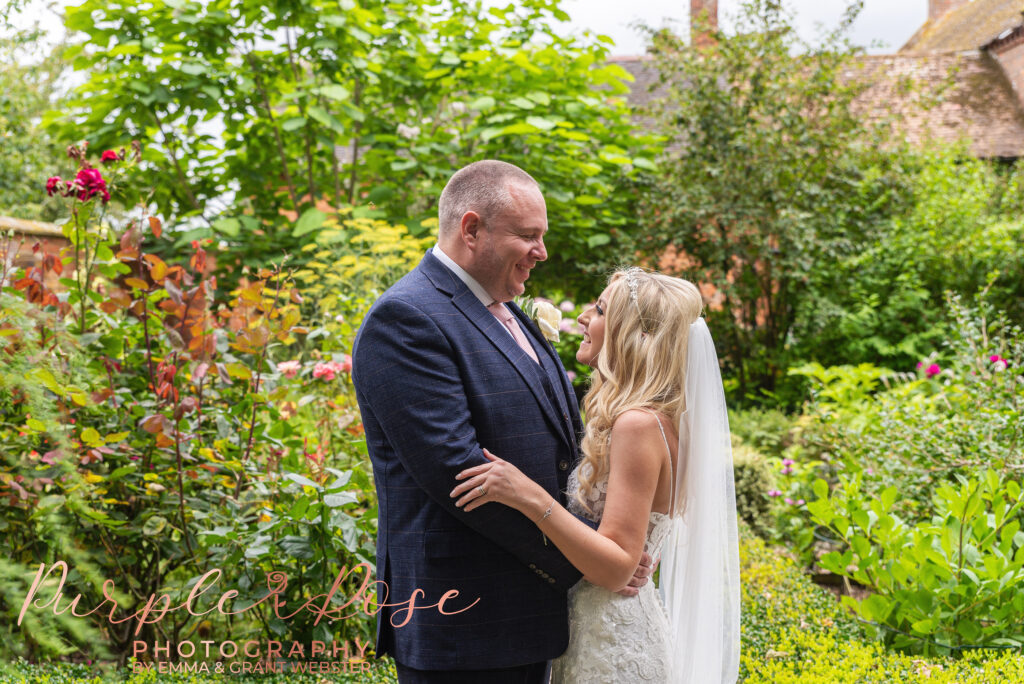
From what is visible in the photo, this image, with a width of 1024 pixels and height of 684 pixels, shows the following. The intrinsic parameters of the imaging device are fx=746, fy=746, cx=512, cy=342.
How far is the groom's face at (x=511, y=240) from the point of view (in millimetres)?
1958

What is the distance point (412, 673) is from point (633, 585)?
0.61 meters

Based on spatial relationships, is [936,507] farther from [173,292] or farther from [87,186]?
[87,186]

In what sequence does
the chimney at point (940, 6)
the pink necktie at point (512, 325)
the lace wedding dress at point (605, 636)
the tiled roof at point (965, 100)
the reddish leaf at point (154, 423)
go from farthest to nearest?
the chimney at point (940, 6), the tiled roof at point (965, 100), the reddish leaf at point (154, 423), the pink necktie at point (512, 325), the lace wedding dress at point (605, 636)

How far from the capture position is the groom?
5.62ft

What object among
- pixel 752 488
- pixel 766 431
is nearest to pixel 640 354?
pixel 752 488

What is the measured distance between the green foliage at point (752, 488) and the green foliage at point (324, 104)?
2219 millimetres

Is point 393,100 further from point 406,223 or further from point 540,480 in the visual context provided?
point 540,480

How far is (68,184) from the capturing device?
286 cm

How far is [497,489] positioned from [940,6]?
1031 inches

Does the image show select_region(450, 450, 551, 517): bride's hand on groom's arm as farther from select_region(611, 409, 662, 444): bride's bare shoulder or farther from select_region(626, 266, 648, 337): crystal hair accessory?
select_region(626, 266, 648, 337): crystal hair accessory

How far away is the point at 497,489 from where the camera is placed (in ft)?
5.45

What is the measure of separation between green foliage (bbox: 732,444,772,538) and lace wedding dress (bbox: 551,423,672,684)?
3.88 metres

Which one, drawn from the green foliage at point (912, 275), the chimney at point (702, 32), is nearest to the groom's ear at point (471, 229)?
the green foliage at point (912, 275)

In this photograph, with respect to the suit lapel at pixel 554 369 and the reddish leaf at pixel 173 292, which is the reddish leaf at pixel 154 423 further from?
the suit lapel at pixel 554 369
